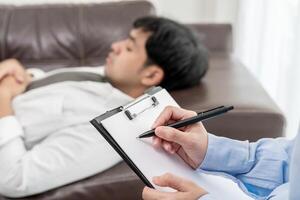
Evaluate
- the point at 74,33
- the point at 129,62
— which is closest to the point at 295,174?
the point at 129,62

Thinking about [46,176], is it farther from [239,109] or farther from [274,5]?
[274,5]

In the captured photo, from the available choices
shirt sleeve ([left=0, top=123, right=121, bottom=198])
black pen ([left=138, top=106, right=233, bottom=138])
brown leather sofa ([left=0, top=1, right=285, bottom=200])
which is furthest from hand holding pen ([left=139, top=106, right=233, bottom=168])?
brown leather sofa ([left=0, top=1, right=285, bottom=200])

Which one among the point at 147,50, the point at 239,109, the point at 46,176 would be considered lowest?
the point at 46,176

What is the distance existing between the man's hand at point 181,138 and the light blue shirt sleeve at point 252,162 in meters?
0.02

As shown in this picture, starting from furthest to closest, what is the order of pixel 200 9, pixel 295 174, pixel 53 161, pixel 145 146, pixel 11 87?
pixel 200 9 → pixel 11 87 → pixel 53 161 → pixel 145 146 → pixel 295 174

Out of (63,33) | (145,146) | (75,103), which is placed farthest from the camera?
(63,33)

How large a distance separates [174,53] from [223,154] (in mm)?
600

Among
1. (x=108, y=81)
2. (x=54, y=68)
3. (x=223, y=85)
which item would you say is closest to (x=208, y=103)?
(x=223, y=85)

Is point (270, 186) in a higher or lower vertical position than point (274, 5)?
lower

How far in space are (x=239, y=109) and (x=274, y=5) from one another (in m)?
0.85

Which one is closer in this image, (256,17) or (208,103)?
(208,103)

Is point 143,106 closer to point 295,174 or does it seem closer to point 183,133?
point 183,133

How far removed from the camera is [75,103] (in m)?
1.35

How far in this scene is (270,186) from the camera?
0.84 metres
